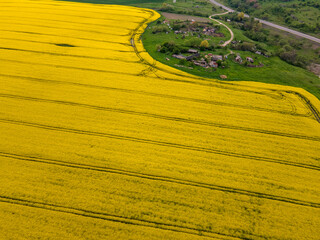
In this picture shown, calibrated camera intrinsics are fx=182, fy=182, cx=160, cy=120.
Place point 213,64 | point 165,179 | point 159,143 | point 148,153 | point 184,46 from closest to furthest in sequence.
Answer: point 165,179, point 148,153, point 159,143, point 213,64, point 184,46

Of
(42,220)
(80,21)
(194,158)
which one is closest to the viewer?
(42,220)

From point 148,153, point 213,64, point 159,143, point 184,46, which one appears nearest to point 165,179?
point 148,153

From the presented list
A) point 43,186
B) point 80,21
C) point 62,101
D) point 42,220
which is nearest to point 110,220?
point 42,220

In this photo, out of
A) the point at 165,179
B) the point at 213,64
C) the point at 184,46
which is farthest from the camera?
the point at 184,46

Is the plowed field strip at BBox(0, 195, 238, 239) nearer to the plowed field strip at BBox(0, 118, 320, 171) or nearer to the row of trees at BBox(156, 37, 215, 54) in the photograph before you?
the plowed field strip at BBox(0, 118, 320, 171)

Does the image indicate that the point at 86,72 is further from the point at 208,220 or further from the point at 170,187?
the point at 208,220

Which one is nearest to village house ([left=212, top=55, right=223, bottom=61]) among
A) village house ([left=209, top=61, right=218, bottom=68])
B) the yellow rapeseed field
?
village house ([left=209, top=61, right=218, bottom=68])

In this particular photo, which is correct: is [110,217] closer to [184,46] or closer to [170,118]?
[170,118]

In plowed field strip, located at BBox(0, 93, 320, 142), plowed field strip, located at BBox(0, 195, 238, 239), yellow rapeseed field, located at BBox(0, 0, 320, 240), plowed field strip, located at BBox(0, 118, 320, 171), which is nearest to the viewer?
plowed field strip, located at BBox(0, 195, 238, 239)
